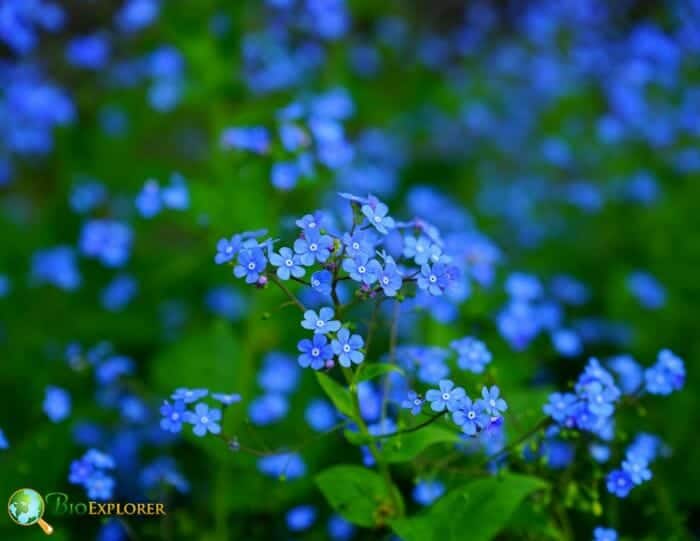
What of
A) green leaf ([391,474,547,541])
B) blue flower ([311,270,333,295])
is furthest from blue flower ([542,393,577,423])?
blue flower ([311,270,333,295])

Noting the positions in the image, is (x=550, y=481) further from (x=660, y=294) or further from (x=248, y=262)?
(x=660, y=294)

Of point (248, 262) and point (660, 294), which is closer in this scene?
point (248, 262)

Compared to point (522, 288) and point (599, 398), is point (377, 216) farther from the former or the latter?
point (522, 288)

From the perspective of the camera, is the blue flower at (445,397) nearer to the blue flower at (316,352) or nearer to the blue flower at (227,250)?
the blue flower at (316,352)

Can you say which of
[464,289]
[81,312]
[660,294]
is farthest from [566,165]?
[81,312]

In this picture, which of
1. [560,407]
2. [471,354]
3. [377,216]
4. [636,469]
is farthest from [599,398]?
[377,216]

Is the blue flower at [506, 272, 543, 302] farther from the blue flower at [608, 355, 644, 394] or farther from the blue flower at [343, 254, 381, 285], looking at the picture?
the blue flower at [343, 254, 381, 285]
